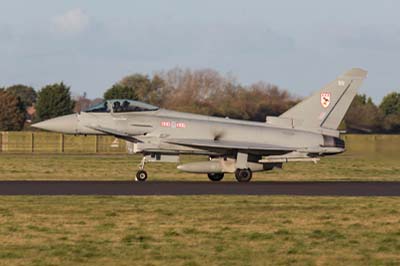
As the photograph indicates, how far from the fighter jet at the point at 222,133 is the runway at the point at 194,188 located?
→ 995 mm

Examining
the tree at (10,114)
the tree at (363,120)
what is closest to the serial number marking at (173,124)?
the tree at (363,120)

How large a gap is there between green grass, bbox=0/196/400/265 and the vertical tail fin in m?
8.52

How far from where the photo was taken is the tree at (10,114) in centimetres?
8200

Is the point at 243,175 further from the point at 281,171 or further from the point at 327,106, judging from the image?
the point at 281,171

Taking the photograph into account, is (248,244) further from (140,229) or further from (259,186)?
(259,186)

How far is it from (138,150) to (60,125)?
262 centimetres

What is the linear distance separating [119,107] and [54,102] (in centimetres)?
5622

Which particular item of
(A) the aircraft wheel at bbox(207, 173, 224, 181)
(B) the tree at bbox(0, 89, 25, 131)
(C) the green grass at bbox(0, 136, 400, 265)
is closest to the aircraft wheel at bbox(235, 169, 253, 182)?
(A) the aircraft wheel at bbox(207, 173, 224, 181)

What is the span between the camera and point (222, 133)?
97.2 ft

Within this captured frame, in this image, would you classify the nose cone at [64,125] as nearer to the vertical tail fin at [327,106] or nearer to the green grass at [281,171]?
the green grass at [281,171]

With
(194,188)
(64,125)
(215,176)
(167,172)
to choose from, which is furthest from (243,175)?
(167,172)

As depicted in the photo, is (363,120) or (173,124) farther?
(363,120)

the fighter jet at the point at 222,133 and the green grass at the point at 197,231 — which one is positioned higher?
the fighter jet at the point at 222,133

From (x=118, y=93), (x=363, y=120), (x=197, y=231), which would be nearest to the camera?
(x=197, y=231)
